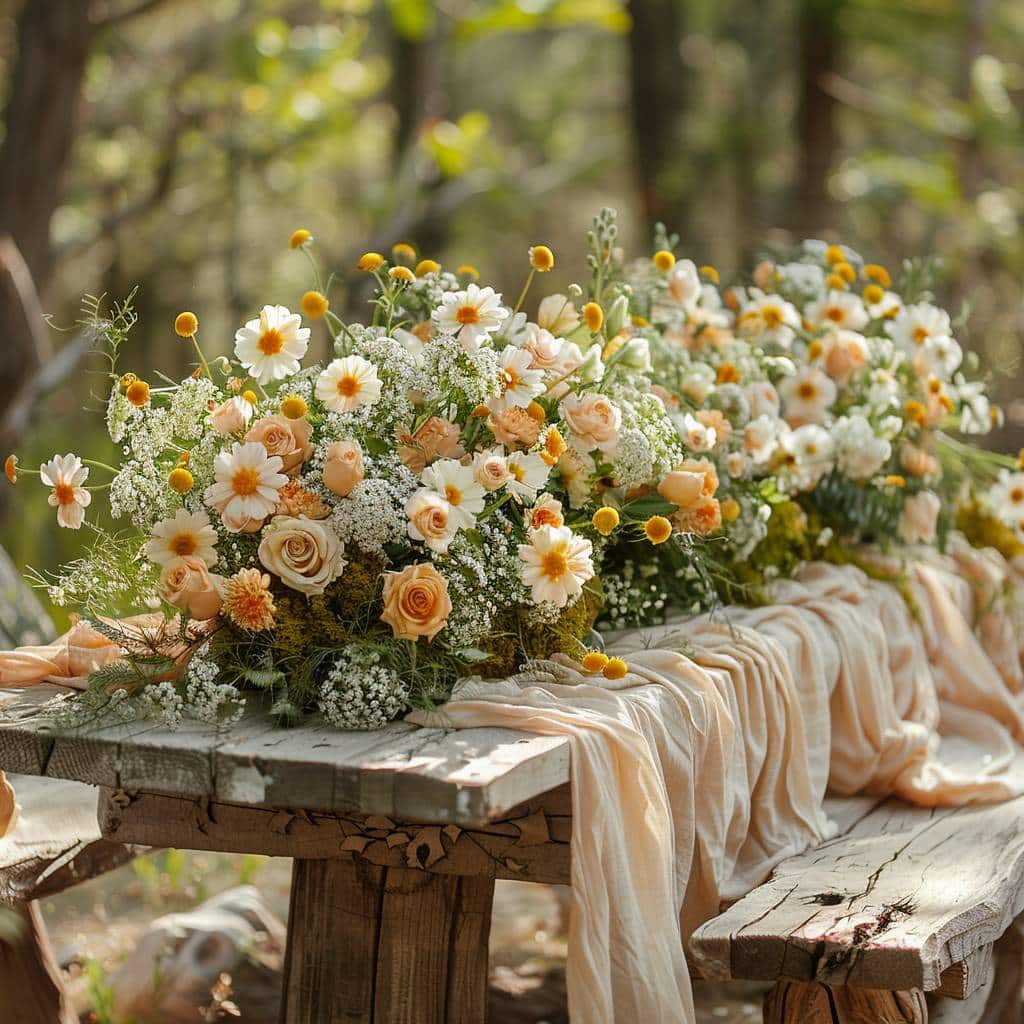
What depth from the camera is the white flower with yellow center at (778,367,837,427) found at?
11.6 ft

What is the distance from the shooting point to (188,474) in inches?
84.7

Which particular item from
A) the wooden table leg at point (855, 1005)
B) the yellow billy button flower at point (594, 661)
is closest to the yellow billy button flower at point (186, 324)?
the yellow billy button flower at point (594, 661)

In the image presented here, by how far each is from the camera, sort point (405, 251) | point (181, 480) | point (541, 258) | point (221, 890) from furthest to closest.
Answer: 1. point (221, 890)
2. point (405, 251)
3. point (541, 258)
4. point (181, 480)

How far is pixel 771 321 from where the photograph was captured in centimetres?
367

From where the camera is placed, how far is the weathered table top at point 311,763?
1.90 m

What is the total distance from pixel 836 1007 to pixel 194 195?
10.2m

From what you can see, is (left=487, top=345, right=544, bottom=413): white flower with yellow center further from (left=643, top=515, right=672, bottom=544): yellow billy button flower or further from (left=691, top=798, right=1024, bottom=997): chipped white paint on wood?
(left=691, top=798, right=1024, bottom=997): chipped white paint on wood

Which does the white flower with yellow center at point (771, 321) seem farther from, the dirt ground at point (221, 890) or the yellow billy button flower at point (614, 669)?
the dirt ground at point (221, 890)

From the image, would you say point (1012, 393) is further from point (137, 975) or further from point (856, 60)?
point (137, 975)

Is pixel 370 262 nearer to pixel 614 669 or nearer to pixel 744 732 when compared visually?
pixel 614 669

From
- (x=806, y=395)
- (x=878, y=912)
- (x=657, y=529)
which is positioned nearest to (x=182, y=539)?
(x=657, y=529)

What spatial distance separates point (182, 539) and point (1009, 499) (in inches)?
101

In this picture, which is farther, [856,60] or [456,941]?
[856,60]

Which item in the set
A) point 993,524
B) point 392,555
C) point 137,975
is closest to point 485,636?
point 392,555
